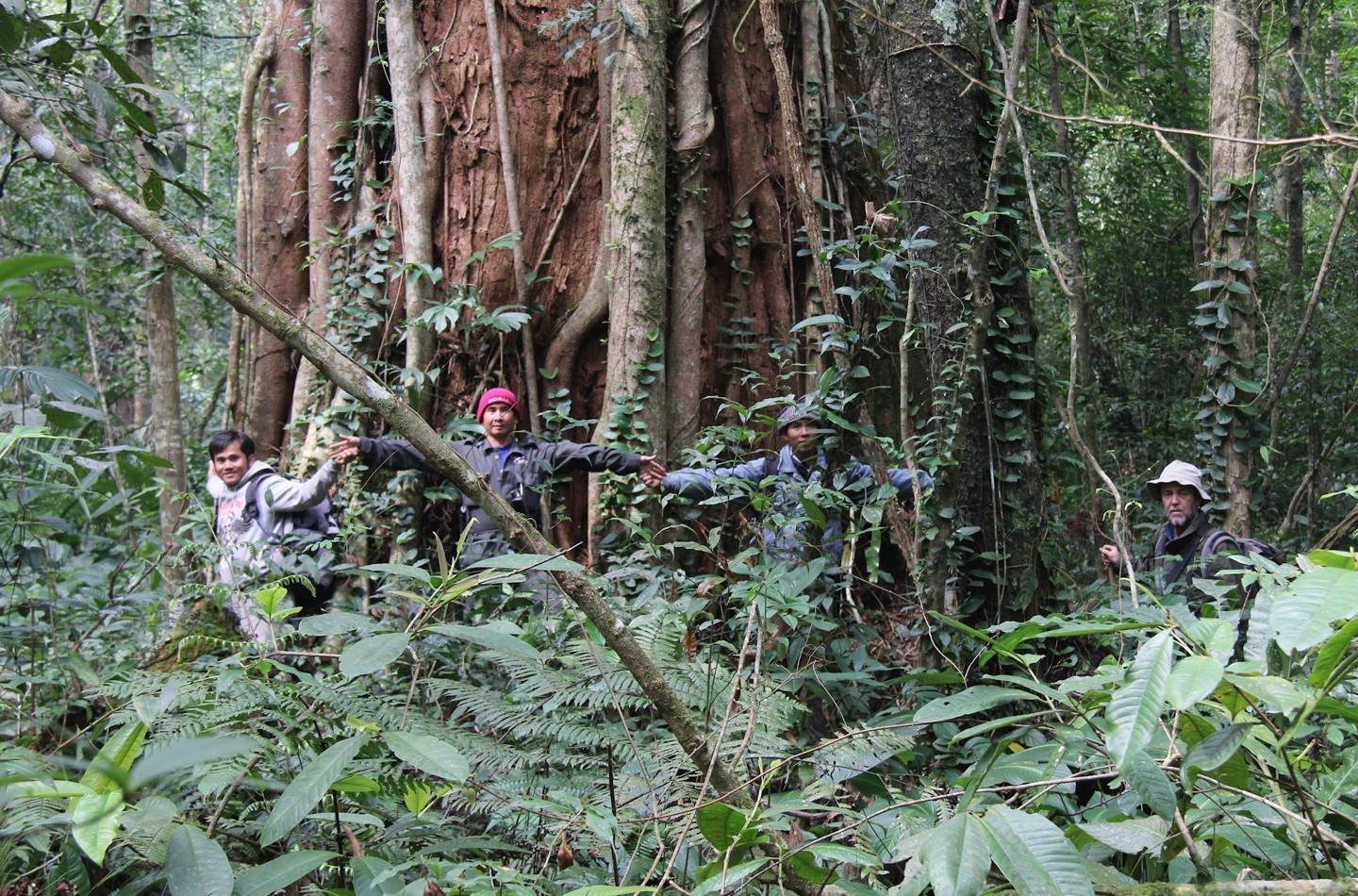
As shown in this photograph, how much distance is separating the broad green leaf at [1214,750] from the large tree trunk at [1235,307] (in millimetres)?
5125

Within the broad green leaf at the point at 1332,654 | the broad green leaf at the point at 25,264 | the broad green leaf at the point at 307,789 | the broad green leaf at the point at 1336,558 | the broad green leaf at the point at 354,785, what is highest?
the broad green leaf at the point at 25,264

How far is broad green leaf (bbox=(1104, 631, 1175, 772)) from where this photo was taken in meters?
1.19

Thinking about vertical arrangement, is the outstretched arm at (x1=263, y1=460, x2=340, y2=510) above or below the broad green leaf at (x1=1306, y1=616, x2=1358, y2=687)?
below

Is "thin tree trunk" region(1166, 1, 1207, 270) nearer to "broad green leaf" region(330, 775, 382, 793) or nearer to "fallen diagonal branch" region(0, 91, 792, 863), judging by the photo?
"fallen diagonal branch" region(0, 91, 792, 863)

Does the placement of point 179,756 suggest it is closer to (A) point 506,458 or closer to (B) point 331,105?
(A) point 506,458

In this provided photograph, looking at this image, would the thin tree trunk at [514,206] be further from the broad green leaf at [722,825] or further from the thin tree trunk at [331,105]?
the broad green leaf at [722,825]

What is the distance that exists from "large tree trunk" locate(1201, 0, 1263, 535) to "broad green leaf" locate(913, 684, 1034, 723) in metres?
4.85

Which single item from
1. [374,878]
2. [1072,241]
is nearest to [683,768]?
[374,878]

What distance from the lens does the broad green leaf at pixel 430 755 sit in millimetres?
1661

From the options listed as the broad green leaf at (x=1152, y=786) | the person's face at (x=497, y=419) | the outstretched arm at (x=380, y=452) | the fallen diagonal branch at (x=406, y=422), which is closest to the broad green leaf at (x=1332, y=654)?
the broad green leaf at (x=1152, y=786)

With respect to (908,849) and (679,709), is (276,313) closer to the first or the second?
(679,709)

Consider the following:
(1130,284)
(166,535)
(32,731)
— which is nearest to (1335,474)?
(1130,284)

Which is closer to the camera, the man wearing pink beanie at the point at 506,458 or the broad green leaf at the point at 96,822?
the broad green leaf at the point at 96,822

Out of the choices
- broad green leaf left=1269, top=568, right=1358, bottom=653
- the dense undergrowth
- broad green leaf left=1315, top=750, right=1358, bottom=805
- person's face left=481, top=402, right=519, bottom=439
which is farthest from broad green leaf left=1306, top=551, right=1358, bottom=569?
person's face left=481, top=402, right=519, bottom=439
